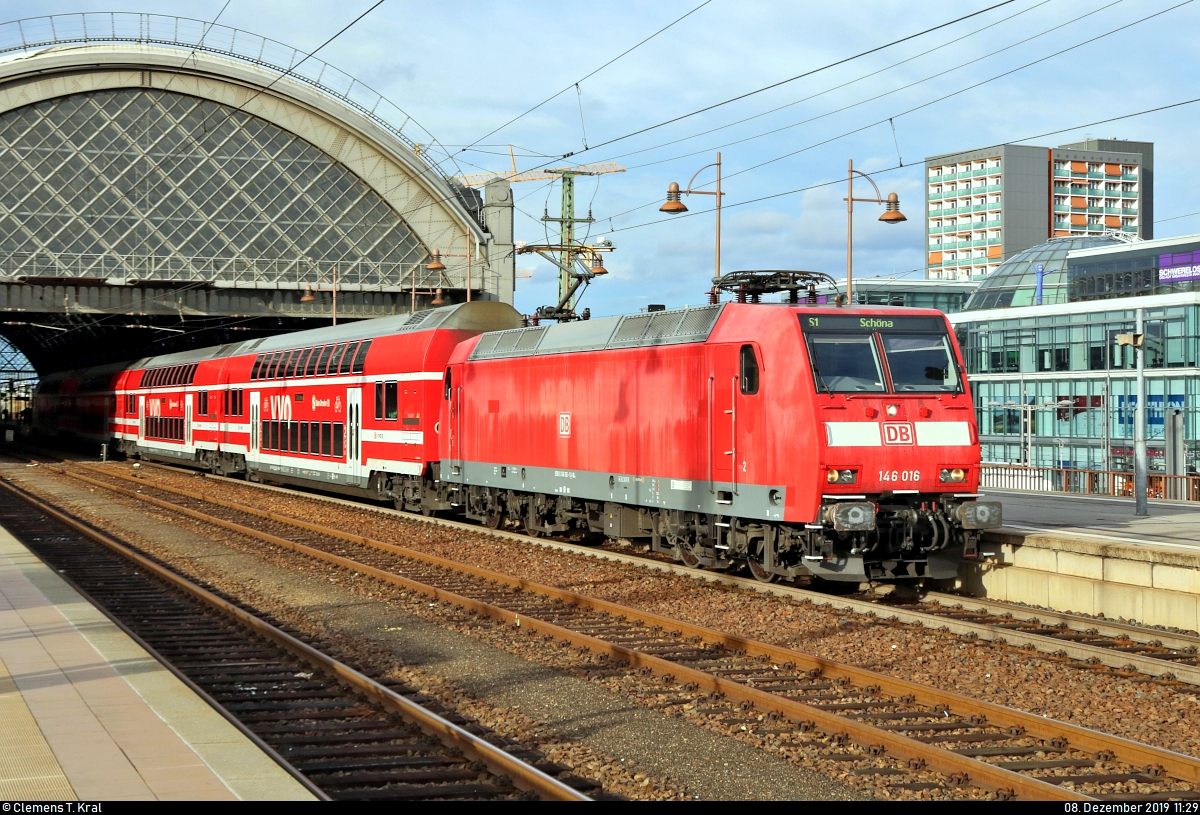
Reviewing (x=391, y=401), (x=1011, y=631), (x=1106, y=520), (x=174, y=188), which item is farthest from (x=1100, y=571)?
(x=174, y=188)

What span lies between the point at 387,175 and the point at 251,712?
2482 inches

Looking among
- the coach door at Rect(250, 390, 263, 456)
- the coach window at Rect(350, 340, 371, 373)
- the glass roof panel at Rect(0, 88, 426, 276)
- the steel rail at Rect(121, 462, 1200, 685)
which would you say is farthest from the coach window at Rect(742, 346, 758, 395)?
the glass roof panel at Rect(0, 88, 426, 276)

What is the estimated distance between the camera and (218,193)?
67125 millimetres

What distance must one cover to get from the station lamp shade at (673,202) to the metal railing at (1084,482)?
10175mm

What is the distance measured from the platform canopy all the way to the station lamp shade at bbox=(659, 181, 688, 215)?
30.6 metres

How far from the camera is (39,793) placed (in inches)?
276

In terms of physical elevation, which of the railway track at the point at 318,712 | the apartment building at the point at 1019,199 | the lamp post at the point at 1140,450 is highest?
the apartment building at the point at 1019,199

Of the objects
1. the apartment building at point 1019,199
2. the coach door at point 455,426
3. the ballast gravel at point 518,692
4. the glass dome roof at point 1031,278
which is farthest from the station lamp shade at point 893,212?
the apartment building at point 1019,199

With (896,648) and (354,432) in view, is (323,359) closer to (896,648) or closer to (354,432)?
(354,432)

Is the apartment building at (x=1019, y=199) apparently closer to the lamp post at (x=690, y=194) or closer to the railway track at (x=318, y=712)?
the lamp post at (x=690, y=194)

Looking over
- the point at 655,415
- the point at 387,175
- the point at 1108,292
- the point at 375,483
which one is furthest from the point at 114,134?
the point at 655,415

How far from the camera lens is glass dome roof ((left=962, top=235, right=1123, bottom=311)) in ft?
208

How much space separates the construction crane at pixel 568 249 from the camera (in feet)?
105

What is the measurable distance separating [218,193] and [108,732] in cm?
6290
